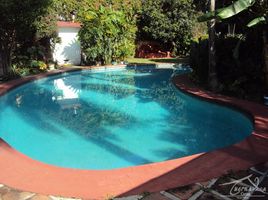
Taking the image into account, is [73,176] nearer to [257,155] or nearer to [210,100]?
[257,155]

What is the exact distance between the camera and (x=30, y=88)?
17.8 m

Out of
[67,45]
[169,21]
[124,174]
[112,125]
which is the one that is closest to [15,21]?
[67,45]

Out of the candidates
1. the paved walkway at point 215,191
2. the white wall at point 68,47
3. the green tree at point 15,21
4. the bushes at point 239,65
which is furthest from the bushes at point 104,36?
the paved walkway at point 215,191

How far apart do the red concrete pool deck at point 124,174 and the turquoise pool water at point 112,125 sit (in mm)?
1741

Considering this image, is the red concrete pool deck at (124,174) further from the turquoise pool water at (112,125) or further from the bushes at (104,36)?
the bushes at (104,36)

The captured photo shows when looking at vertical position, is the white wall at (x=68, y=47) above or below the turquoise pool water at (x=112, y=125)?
above

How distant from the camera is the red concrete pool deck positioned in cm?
534

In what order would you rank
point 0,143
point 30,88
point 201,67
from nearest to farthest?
point 0,143 → point 201,67 → point 30,88

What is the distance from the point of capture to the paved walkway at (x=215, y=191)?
191 inches

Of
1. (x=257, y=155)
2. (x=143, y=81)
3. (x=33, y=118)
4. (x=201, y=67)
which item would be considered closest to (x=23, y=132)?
(x=33, y=118)

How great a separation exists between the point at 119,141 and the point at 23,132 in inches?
132

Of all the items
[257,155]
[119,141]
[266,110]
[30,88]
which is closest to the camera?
[257,155]

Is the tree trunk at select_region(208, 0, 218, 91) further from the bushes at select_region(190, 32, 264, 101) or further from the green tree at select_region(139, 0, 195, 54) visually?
→ the green tree at select_region(139, 0, 195, 54)

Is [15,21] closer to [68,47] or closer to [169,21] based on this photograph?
[68,47]
